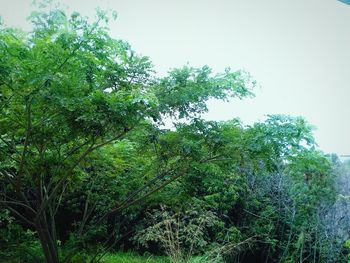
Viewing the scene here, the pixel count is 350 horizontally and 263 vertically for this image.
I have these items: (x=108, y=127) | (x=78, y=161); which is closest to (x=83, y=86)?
(x=108, y=127)

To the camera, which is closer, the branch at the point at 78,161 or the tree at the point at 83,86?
the tree at the point at 83,86

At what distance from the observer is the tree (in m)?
1.99

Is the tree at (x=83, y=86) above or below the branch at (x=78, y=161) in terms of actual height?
above

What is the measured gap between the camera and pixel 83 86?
86.6 inches

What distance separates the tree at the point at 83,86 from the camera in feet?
6.51

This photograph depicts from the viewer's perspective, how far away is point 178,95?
2.48m

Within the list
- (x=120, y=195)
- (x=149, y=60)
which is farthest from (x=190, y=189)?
(x=149, y=60)

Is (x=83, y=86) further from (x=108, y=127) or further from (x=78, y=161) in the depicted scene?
(x=78, y=161)

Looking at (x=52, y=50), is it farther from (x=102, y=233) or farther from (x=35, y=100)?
(x=102, y=233)

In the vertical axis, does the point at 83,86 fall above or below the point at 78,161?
above

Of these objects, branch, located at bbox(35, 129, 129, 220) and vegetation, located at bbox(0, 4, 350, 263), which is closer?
vegetation, located at bbox(0, 4, 350, 263)

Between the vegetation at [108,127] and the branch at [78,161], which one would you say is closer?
the vegetation at [108,127]

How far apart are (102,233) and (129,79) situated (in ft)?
7.84

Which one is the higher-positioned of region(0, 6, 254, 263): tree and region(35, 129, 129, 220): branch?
region(0, 6, 254, 263): tree
